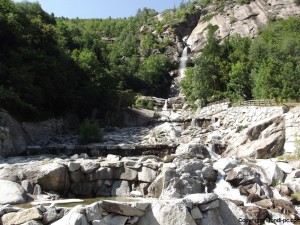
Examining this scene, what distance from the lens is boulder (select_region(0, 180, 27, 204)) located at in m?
9.41

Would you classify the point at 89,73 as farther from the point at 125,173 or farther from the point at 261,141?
the point at 125,173

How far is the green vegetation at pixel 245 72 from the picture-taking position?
32.6 metres

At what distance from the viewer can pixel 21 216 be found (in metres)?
7.36

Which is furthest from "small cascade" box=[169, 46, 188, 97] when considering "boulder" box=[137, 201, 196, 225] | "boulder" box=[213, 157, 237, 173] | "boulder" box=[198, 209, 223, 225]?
"boulder" box=[137, 201, 196, 225]

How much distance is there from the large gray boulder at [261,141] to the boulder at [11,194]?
559 inches

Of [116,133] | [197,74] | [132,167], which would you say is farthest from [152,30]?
[132,167]

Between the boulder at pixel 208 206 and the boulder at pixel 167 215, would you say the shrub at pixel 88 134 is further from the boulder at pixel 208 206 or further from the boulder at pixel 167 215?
the boulder at pixel 167 215

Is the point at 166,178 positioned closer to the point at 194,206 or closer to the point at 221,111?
the point at 194,206

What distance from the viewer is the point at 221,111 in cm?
3095

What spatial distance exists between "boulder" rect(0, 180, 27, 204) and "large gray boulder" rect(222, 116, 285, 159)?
14210mm

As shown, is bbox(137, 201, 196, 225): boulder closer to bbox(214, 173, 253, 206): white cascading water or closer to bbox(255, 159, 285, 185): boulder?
bbox(214, 173, 253, 206): white cascading water

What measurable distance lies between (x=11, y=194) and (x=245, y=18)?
67032 mm

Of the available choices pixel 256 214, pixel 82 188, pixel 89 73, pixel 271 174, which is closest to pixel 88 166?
pixel 82 188

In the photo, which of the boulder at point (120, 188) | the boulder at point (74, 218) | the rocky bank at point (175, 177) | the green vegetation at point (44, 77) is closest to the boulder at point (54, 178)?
the rocky bank at point (175, 177)
